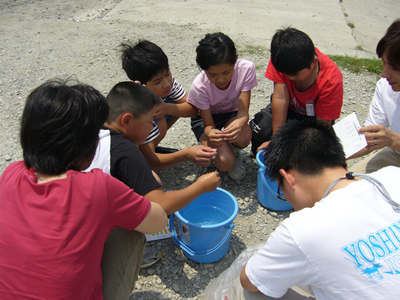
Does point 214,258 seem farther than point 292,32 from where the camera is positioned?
No

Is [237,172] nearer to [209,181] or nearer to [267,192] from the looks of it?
[267,192]

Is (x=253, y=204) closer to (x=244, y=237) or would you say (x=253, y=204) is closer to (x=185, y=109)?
(x=244, y=237)

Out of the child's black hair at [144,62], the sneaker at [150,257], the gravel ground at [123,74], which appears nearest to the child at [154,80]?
the child's black hair at [144,62]

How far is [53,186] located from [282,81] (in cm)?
198

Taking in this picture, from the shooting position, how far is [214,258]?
205 cm

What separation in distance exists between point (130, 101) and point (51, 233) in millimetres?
964

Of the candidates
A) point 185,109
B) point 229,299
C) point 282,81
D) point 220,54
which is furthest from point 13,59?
point 229,299

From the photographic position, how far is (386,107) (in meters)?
2.20

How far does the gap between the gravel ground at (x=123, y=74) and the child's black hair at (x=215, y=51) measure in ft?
3.32

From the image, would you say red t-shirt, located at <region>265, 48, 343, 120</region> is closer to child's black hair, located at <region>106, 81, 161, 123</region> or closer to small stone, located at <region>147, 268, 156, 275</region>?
child's black hair, located at <region>106, 81, 161, 123</region>

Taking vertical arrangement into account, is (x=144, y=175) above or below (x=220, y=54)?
below

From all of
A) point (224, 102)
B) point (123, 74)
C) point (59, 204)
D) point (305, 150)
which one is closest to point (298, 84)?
point (224, 102)

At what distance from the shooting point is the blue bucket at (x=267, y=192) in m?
2.26

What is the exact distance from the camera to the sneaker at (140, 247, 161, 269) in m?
2.00
